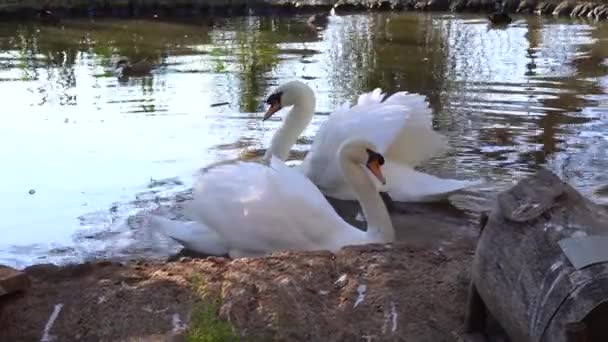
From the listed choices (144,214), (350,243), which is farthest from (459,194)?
(144,214)

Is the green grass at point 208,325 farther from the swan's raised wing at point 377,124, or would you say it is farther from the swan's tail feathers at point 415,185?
the swan's raised wing at point 377,124

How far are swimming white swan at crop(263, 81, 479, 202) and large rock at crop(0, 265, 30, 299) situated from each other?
3.37 m

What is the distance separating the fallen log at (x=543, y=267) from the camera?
353cm

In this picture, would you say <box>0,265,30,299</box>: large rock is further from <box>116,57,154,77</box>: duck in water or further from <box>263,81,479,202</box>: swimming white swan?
<box>116,57,154,77</box>: duck in water

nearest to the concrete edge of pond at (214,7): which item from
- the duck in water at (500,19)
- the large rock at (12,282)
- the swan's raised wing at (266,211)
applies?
the duck in water at (500,19)

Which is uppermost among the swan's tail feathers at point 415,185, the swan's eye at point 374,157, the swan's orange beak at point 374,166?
the swan's eye at point 374,157

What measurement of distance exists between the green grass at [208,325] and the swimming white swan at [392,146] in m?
3.38

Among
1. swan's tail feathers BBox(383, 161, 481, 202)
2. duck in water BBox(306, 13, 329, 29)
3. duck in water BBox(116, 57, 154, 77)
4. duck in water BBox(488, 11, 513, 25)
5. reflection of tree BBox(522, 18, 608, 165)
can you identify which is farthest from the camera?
duck in water BBox(306, 13, 329, 29)

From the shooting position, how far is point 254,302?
4922 millimetres

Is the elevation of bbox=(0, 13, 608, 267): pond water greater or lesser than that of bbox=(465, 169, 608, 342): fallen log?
lesser

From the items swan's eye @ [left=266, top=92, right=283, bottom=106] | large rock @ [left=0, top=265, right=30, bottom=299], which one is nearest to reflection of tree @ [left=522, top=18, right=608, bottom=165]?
swan's eye @ [left=266, top=92, right=283, bottom=106]

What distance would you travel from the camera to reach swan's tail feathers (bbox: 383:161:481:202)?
7.92 m

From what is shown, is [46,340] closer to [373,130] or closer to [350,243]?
[350,243]

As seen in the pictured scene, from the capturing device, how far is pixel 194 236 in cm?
708
